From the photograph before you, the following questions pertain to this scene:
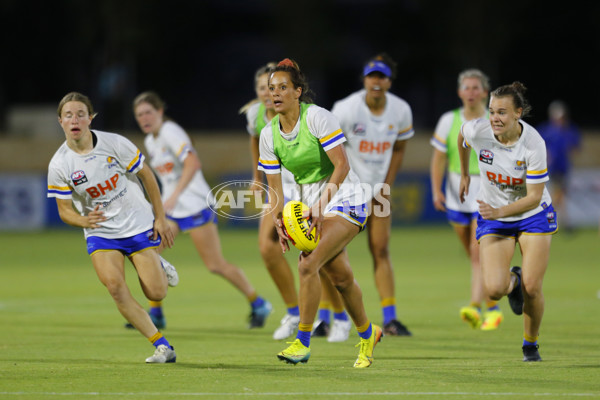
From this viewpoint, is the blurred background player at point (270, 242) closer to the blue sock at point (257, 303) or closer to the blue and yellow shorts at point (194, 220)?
the blue sock at point (257, 303)

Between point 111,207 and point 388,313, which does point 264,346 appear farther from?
point 111,207

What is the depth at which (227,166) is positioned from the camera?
28266mm

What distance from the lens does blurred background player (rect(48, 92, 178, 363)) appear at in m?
7.59

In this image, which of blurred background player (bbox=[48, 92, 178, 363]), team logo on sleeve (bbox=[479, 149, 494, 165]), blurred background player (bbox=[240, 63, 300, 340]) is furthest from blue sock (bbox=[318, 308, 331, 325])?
team logo on sleeve (bbox=[479, 149, 494, 165])

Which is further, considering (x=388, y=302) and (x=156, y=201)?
(x=388, y=302)

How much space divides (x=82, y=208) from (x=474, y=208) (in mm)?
4076

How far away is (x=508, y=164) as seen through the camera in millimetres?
7641

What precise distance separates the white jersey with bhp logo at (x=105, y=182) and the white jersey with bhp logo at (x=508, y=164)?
2590 millimetres

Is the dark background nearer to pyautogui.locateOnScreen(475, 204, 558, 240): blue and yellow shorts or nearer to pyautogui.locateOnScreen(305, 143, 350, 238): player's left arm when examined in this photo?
pyautogui.locateOnScreen(475, 204, 558, 240): blue and yellow shorts

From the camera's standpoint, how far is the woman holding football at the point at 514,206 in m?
7.49

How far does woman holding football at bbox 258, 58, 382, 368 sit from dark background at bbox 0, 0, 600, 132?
76.1 ft

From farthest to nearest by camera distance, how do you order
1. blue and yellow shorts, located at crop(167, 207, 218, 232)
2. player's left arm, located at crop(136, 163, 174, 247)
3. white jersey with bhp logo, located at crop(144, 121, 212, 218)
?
1. blue and yellow shorts, located at crop(167, 207, 218, 232)
2. white jersey with bhp logo, located at crop(144, 121, 212, 218)
3. player's left arm, located at crop(136, 163, 174, 247)

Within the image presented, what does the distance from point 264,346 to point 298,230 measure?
1991 millimetres

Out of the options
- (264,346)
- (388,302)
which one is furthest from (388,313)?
(264,346)
